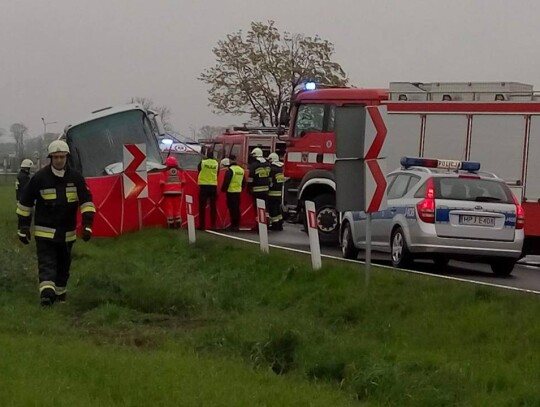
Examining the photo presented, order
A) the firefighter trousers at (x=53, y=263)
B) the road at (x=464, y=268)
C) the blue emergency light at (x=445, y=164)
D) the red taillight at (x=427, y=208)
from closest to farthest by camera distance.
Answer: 1. the firefighter trousers at (x=53, y=263)
2. the red taillight at (x=427, y=208)
3. the road at (x=464, y=268)
4. the blue emergency light at (x=445, y=164)

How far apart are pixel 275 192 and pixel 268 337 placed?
13.9m

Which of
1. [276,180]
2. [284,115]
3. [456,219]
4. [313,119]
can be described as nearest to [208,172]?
[276,180]

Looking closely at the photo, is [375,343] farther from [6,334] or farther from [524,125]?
[524,125]

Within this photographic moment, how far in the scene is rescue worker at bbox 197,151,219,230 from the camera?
21609 mm

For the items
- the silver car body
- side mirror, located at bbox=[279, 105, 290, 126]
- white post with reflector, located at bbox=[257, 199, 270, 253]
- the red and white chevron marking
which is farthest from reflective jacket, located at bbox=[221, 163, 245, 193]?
the silver car body

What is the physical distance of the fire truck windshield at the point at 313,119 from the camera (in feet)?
69.2

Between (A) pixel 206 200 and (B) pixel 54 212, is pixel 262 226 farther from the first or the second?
(A) pixel 206 200

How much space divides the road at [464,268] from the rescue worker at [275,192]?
0.53 m

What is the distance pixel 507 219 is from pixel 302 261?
308 cm

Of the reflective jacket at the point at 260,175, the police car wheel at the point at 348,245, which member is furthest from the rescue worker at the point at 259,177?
the police car wheel at the point at 348,245

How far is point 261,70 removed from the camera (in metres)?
54.0

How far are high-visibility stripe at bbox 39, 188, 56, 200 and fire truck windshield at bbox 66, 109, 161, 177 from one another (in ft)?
42.9

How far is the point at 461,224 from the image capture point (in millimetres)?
14461

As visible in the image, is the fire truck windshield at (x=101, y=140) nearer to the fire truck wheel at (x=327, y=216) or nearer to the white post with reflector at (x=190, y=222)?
the fire truck wheel at (x=327, y=216)
